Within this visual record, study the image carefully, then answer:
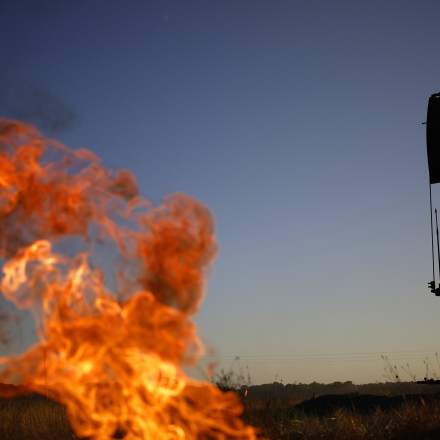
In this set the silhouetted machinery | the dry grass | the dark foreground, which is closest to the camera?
the dry grass

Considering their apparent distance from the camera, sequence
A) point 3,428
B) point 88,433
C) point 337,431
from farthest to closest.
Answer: point 3,428 → point 88,433 → point 337,431

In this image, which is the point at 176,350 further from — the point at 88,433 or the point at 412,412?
the point at 412,412

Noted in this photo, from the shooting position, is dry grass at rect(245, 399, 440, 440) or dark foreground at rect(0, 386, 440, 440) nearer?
dry grass at rect(245, 399, 440, 440)

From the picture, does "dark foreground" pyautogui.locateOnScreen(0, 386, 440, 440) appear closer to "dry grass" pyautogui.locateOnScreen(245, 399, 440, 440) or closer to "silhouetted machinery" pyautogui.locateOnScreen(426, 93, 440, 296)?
"dry grass" pyautogui.locateOnScreen(245, 399, 440, 440)

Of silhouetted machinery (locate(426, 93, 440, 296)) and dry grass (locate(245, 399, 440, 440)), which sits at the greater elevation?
silhouetted machinery (locate(426, 93, 440, 296))

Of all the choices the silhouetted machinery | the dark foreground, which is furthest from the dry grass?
the silhouetted machinery

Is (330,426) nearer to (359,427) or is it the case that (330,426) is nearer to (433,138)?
(359,427)

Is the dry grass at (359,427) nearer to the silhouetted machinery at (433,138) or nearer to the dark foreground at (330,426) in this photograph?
the dark foreground at (330,426)

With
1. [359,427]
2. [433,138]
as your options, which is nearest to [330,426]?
[359,427]

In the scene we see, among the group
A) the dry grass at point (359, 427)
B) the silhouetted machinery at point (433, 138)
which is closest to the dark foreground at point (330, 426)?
the dry grass at point (359, 427)

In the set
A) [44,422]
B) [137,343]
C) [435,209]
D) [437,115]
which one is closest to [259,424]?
[137,343]

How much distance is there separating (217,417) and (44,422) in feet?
18.5

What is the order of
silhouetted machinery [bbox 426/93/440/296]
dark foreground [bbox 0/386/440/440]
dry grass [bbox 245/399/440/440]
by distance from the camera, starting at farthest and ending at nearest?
silhouetted machinery [bbox 426/93/440/296] → dark foreground [bbox 0/386/440/440] → dry grass [bbox 245/399/440/440]

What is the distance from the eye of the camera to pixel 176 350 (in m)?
11.9
